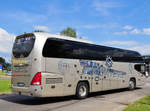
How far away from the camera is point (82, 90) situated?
11.8 meters

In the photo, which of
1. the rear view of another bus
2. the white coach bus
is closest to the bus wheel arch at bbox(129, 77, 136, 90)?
the white coach bus

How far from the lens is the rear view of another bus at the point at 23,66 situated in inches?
369

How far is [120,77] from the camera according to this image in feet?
50.1

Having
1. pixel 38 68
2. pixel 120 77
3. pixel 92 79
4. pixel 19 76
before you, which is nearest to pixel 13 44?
pixel 19 76

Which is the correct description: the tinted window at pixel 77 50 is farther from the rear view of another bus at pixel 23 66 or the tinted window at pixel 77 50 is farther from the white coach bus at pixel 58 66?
the rear view of another bus at pixel 23 66

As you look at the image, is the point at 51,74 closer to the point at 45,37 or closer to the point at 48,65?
the point at 48,65

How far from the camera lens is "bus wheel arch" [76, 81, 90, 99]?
37.3ft

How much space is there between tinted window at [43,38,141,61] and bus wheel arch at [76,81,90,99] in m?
1.61

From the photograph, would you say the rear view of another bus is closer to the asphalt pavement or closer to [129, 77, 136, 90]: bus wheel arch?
the asphalt pavement

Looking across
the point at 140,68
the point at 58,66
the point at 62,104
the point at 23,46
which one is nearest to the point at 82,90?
the point at 62,104

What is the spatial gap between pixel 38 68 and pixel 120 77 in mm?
8142

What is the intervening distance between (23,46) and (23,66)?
1.09m

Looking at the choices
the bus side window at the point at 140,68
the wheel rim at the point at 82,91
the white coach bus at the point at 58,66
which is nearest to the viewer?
the white coach bus at the point at 58,66

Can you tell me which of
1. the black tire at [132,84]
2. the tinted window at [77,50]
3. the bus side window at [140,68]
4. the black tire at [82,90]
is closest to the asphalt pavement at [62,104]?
the black tire at [82,90]
